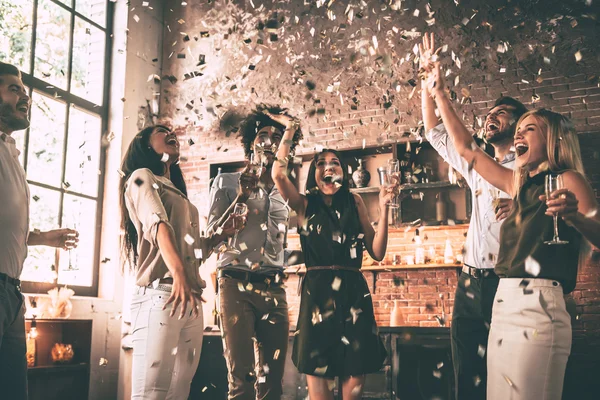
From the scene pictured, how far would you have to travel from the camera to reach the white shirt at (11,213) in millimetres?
2236

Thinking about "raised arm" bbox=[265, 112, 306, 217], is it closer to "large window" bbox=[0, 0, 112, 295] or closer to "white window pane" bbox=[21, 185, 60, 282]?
"large window" bbox=[0, 0, 112, 295]

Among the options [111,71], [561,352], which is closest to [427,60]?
[561,352]

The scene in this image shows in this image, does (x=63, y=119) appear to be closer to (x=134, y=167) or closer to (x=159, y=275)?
(x=134, y=167)

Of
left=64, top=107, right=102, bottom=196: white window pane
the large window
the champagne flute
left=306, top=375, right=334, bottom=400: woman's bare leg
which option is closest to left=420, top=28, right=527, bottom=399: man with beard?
left=306, top=375, right=334, bottom=400: woman's bare leg

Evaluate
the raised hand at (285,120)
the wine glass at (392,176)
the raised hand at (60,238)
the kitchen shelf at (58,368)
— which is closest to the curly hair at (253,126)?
the raised hand at (285,120)

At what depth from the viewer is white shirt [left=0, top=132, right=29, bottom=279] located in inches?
88.0

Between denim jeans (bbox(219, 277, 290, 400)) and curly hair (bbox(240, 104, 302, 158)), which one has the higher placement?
curly hair (bbox(240, 104, 302, 158))

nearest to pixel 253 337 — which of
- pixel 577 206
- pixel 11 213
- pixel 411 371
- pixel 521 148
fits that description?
pixel 11 213

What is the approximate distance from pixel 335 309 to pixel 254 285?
17.9 inches

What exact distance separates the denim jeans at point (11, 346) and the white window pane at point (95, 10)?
5.17 metres

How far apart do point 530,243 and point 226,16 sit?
235 inches

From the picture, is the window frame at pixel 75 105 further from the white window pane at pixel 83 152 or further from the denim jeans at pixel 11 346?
the denim jeans at pixel 11 346

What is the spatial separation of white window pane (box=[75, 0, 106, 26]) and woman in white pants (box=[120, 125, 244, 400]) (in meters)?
4.91

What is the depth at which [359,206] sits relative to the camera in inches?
113
